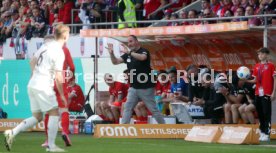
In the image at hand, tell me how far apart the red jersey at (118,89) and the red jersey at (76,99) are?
2.98ft

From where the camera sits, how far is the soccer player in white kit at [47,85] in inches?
607

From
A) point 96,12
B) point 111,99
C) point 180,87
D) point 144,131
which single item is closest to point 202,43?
point 180,87

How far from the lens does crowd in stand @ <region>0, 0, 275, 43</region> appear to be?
23328 millimetres

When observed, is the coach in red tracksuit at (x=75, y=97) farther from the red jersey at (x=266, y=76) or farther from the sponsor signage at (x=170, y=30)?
the red jersey at (x=266, y=76)

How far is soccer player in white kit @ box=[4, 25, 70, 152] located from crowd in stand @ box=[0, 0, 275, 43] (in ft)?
24.4

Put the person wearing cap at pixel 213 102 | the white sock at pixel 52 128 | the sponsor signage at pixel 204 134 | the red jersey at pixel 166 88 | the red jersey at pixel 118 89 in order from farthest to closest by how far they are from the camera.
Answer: the red jersey at pixel 118 89 → the red jersey at pixel 166 88 → the person wearing cap at pixel 213 102 → the sponsor signage at pixel 204 134 → the white sock at pixel 52 128

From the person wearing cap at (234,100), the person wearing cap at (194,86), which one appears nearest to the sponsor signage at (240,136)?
the person wearing cap at (234,100)

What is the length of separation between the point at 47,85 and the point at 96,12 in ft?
41.9

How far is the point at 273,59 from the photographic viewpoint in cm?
2166

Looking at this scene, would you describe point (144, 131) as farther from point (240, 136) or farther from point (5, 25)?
point (5, 25)

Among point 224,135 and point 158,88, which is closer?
point 224,135

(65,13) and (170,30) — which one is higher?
(65,13)

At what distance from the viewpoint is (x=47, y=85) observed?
15500mm

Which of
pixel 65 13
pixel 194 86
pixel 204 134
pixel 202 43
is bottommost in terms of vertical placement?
pixel 204 134
